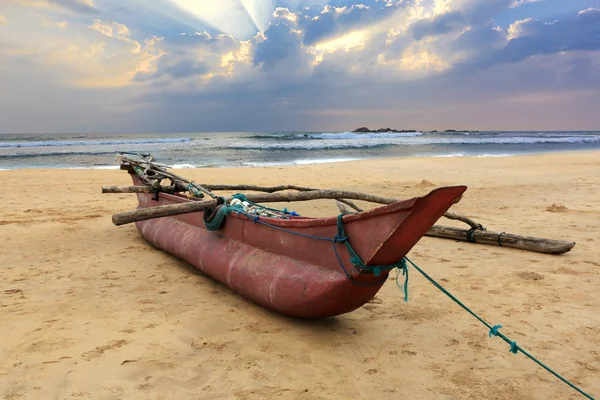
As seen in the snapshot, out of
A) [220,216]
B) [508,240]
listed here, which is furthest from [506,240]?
[220,216]

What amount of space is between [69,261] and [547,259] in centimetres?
560

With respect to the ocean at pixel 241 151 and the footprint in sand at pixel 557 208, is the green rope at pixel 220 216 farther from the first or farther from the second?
the ocean at pixel 241 151

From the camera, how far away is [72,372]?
8.07ft

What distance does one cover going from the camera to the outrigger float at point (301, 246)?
2273mm

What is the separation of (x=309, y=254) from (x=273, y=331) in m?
0.64

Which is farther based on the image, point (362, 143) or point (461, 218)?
point (362, 143)

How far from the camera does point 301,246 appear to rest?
119 inches

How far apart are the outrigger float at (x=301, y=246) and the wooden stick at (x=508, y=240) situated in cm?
12

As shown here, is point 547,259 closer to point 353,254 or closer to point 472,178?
point 353,254

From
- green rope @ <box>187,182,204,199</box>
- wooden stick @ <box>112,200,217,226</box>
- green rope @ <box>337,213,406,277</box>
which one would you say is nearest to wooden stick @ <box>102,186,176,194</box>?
green rope @ <box>187,182,204,199</box>

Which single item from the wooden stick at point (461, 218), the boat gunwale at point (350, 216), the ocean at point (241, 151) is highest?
the boat gunwale at point (350, 216)

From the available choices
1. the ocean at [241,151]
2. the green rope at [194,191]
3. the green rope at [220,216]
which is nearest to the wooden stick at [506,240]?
the green rope at [194,191]

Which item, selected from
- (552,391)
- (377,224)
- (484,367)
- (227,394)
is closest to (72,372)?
(227,394)

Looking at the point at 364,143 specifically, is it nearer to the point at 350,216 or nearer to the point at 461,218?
the point at 461,218
